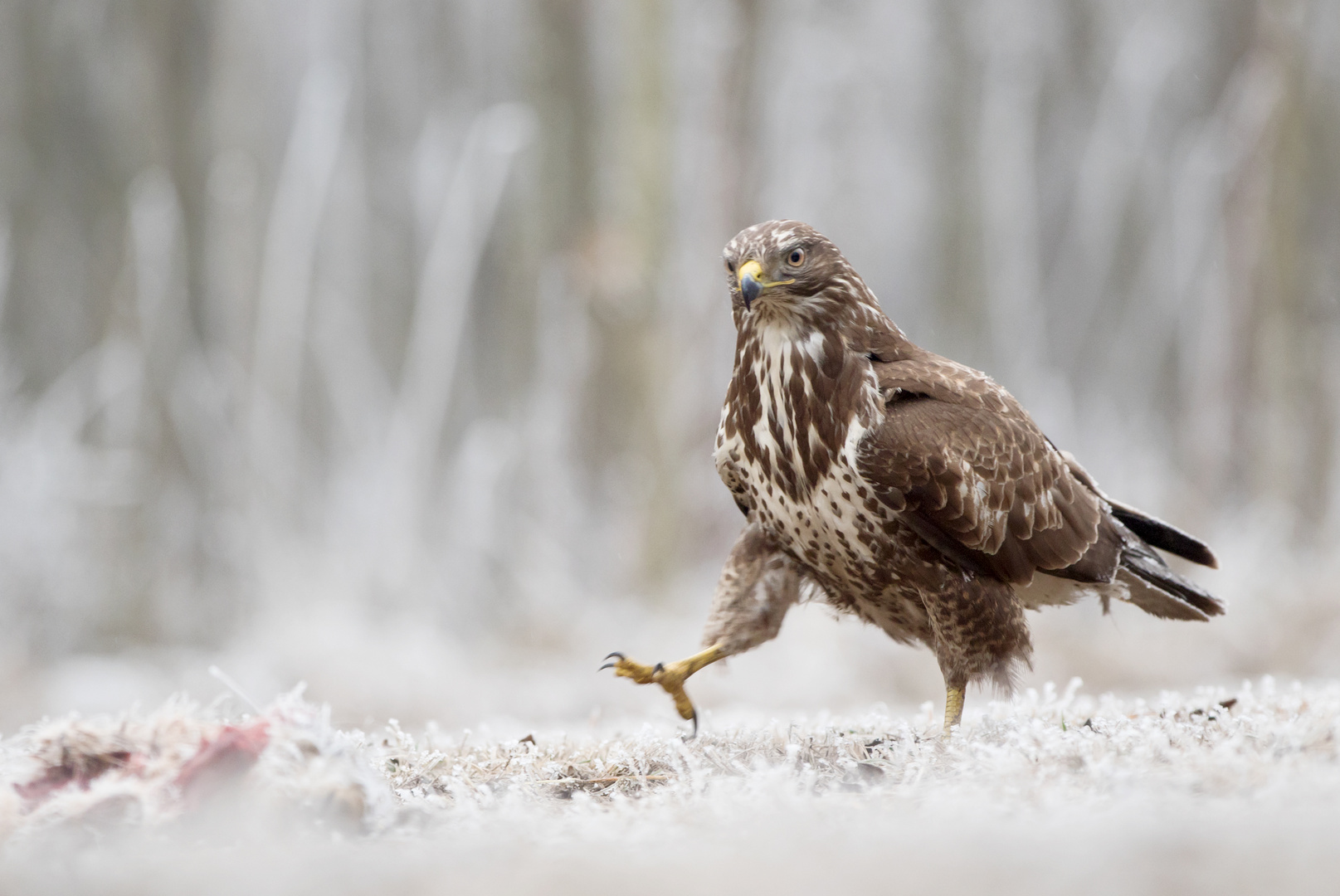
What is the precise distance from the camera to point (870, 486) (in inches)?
104

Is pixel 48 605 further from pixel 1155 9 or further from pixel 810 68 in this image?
pixel 1155 9

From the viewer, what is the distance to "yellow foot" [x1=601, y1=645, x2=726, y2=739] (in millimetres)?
2820

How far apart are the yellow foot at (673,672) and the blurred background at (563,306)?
3182mm

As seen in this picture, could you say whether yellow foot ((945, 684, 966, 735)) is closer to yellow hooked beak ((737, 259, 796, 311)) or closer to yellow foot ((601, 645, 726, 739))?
yellow foot ((601, 645, 726, 739))

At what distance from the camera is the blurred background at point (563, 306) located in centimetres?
680

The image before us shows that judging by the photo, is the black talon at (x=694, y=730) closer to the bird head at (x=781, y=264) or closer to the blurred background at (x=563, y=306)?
the bird head at (x=781, y=264)

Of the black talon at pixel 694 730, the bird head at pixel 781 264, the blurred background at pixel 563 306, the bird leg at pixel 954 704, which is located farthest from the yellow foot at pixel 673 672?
the blurred background at pixel 563 306

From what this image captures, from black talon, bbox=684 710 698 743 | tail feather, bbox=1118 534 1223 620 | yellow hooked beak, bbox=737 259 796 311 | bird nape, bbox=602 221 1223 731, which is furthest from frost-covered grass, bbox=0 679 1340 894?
yellow hooked beak, bbox=737 259 796 311

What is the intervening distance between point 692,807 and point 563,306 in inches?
240

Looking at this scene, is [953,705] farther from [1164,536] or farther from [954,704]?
[1164,536]

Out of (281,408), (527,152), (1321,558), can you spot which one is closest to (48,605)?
(281,408)

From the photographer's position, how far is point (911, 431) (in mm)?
2650

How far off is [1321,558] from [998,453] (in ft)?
20.6

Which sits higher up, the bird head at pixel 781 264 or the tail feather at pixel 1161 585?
the bird head at pixel 781 264
